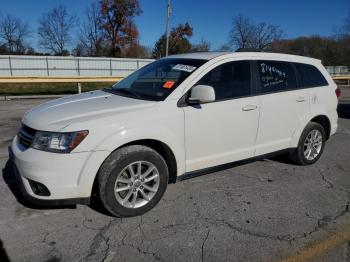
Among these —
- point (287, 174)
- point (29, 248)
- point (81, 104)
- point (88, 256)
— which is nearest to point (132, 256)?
point (88, 256)

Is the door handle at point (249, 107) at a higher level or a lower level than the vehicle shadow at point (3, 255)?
higher

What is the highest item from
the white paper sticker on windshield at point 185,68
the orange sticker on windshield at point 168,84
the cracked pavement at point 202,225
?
the white paper sticker on windshield at point 185,68

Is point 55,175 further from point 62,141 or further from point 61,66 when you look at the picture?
point 61,66

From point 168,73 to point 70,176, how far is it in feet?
6.09

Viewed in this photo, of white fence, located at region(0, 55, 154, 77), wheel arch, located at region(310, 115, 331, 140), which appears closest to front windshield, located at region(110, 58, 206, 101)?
wheel arch, located at region(310, 115, 331, 140)

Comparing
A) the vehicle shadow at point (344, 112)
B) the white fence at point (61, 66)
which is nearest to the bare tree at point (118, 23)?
the white fence at point (61, 66)

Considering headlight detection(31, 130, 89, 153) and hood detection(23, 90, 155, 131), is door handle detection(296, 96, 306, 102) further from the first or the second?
headlight detection(31, 130, 89, 153)

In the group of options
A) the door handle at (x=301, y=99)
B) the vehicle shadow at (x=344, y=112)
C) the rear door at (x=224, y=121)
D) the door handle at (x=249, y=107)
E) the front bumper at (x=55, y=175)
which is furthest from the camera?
the vehicle shadow at (x=344, y=112)

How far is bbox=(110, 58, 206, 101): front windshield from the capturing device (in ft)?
12.9

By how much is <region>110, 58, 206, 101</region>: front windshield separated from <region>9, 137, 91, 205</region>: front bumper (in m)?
1.17

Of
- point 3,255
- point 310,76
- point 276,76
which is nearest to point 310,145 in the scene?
point 310,76

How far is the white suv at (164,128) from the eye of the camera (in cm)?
323

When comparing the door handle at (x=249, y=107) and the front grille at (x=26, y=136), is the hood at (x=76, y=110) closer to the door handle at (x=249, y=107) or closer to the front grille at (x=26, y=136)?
the front grille at (x=26, y=136)

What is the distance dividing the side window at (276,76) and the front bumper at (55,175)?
2626 millimetres
